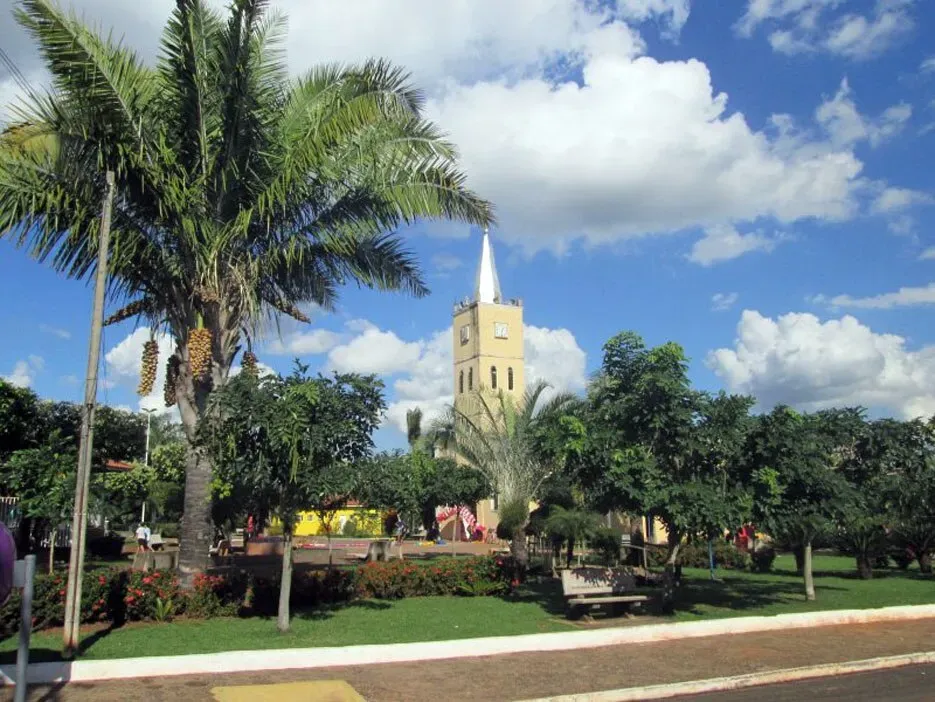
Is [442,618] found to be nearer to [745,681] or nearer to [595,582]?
[595,582]

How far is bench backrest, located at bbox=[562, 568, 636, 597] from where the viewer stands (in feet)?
44.5

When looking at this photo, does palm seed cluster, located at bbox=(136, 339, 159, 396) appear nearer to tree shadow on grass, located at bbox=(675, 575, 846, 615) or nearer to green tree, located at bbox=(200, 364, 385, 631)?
green tree, located at bbox=(200, 364, 385, 631)

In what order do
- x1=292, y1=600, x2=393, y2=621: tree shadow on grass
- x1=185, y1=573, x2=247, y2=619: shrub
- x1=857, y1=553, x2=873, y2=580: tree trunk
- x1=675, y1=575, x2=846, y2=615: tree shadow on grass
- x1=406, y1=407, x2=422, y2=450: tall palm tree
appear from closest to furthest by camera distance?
1. x1=185, y1=573, x2=247, y2=619: shrub
2. x1=292, y1=600, x2=393, y2=621: tree shadow on grass
3. x1=675, y1=575, x2=846, y2=615: tree shadow on grass
4. x1=857, y1=553, x2=873, y2=580: tree trunk
5. x1=406, y1=407, x2=422, y2=450: tall palm tree

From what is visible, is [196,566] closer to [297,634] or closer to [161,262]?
[297,634]

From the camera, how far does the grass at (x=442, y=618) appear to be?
10586 millimetres

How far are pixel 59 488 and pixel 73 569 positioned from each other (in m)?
8.20

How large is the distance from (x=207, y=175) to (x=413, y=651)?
7413 millimetres

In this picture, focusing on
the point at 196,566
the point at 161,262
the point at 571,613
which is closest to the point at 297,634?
the point at 196,566

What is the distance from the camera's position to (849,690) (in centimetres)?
904

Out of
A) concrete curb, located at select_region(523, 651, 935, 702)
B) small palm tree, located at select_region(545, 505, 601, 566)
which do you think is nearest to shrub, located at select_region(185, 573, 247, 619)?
concrete curb, located at select_region(523, 651, 935, 702)

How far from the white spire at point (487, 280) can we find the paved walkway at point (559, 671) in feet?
179

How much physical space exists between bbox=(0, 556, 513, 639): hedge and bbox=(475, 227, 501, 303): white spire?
49.6m

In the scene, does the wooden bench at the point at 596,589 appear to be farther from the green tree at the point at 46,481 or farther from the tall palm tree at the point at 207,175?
the green tree at the point at 46,481

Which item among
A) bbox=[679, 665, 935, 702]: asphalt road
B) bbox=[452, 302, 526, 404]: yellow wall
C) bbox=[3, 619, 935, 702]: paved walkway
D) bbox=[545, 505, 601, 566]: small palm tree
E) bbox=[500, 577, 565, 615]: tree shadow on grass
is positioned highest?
bbox=[452, 302, 526, 404]: yellow wall
